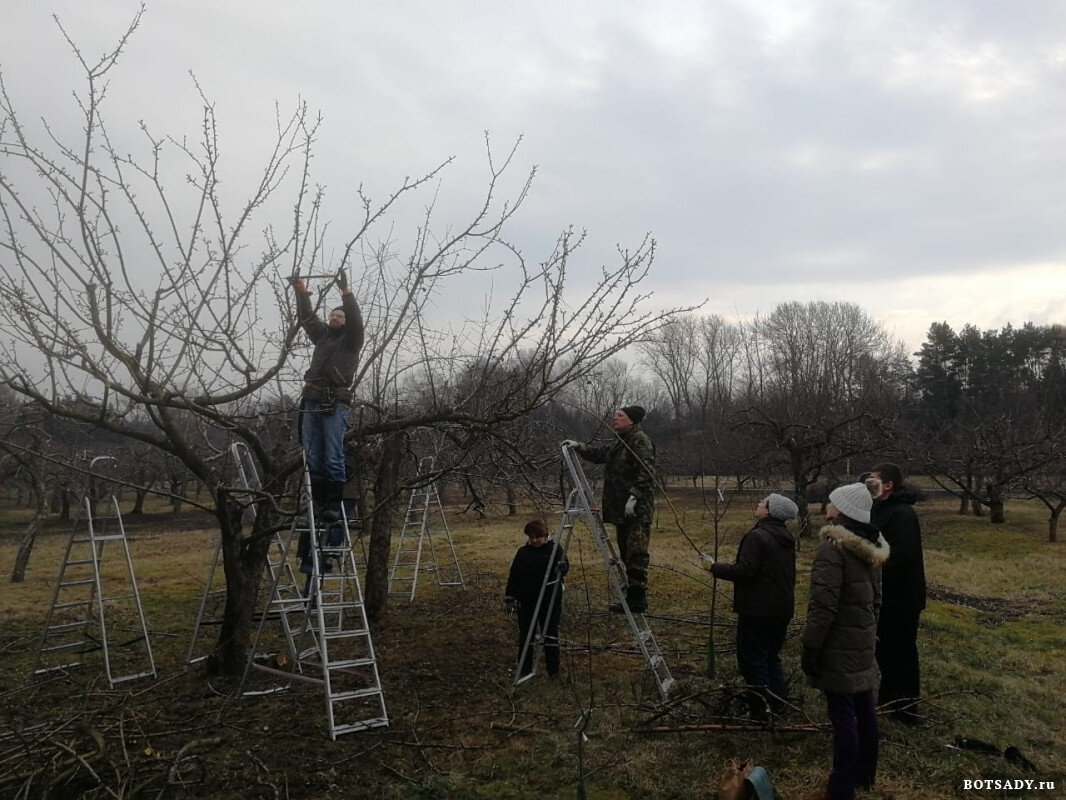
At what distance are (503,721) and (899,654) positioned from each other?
2.88 metres

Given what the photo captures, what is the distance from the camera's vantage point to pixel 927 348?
143 ft

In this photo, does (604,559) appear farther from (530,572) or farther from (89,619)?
(89,619)

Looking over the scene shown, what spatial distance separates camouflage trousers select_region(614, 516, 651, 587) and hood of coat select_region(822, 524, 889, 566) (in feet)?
6.81

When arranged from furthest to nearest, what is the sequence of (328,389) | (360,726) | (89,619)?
(89,619) < (328,389) < (360,726)

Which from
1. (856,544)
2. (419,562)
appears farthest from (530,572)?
(419,562)

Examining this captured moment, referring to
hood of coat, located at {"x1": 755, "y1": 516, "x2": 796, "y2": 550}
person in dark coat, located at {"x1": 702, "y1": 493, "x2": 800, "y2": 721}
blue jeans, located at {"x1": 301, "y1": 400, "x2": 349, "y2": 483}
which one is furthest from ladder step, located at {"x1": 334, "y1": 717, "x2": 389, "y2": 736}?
hood of coat, located at {"x1": 755, "y1": 516, "x2": 796, "y2": 550}

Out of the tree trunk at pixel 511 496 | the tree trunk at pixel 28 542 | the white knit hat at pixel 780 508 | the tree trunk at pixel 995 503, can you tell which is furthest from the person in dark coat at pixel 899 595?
the tree trunk at pixel 995 503

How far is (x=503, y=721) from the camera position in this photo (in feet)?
17.7

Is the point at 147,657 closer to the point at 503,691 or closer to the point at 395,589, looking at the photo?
the point at 503,691

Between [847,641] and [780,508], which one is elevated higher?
[780,508]

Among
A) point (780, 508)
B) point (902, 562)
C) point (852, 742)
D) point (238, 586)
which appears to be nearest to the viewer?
point (852, 742)

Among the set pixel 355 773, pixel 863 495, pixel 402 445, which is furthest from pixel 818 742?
pixel 402 445

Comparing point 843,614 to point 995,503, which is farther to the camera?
point 995,503

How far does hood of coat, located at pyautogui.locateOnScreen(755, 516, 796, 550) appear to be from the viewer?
5070 millimetres
